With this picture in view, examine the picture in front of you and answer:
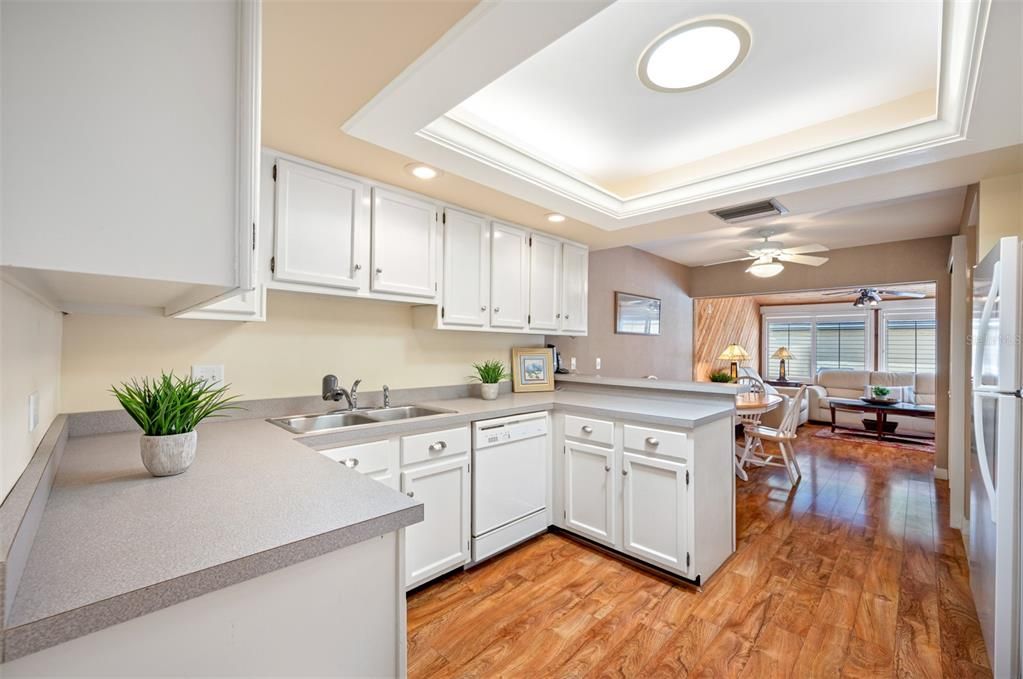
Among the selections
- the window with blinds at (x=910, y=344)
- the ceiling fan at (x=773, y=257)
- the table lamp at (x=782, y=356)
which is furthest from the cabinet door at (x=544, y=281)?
the window with blinds at (x=910, y=344)

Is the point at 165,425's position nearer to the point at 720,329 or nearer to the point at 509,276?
the point at 509,276

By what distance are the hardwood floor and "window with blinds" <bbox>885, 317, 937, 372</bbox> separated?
6005 millimetres

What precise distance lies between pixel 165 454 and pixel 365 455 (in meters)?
0.85

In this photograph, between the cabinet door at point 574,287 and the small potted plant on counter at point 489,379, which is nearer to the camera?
the small potted plant on counter at point 489,379

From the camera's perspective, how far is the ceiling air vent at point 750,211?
8.75 feet

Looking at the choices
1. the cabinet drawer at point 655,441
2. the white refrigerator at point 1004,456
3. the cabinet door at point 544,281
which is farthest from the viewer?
the cabinet door at point 544,281

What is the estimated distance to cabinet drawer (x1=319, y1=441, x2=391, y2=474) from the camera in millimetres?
1856

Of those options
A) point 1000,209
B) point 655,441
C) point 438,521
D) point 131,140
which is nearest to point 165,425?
point 131,140

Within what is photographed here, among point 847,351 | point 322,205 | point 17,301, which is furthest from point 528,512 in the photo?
point 847,351

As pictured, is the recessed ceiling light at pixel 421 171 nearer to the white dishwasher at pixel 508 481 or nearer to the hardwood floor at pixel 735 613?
the white dishwasher at pixel 508 481

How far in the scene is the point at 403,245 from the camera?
2396 millimetres

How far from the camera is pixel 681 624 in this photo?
1952mm

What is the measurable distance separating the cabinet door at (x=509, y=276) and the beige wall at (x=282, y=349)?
0.33m

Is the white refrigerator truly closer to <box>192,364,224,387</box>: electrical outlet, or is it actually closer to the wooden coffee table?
<box>192,364,224,387</box>: electrical outlet
